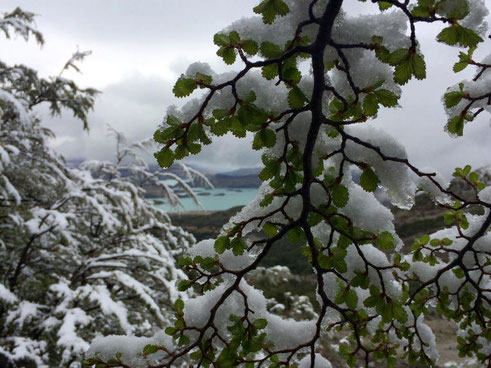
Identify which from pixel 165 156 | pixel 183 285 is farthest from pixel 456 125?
pixel 183 285

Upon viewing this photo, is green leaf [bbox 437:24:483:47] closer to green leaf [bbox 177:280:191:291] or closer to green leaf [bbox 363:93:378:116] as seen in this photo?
green leaf [bbox 363:93:378:116]

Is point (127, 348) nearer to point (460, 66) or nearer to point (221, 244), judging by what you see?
point (221, 244)

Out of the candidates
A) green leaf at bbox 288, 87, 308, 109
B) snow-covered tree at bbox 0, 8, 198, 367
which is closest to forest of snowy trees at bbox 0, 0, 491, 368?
green leaf at bbox 288, 87, 308, 109

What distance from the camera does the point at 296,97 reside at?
111cm

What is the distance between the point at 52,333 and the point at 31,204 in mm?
2314

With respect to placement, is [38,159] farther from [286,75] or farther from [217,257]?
[286,75]

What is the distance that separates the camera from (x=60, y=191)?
19.2ft

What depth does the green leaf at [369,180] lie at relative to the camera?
1189 mm

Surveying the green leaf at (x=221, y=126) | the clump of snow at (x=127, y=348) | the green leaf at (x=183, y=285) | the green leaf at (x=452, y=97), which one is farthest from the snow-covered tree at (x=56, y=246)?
the green leaf at (x=452, y=97)

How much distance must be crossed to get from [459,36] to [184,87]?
81cm

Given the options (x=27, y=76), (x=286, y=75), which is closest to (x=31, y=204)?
(x=27, y=76)

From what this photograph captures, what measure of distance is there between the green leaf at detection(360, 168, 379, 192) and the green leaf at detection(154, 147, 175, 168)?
0.67 metres

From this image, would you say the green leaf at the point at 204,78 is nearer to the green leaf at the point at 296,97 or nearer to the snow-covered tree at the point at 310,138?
the snow-covered tree at the point at 310,138

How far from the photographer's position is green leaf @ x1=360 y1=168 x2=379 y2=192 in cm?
119
